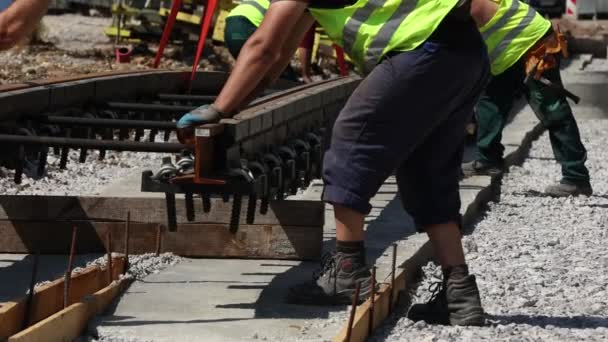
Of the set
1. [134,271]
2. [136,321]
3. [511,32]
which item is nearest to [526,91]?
[511,32]

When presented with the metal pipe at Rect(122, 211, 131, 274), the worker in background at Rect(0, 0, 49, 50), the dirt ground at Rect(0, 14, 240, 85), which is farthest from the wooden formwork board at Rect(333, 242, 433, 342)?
the dirt ground at Rect(0, 14, 240, 85)

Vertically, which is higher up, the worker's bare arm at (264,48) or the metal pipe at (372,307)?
the worker's bare arm at (264,48)

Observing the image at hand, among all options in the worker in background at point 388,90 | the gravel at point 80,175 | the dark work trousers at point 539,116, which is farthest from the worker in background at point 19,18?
the dark work trousers at point 539,116

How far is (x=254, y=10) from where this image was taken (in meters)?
8.95

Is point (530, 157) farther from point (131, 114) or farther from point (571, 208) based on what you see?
point (131, 114)

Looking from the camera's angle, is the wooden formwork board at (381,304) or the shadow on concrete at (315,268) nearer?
the wooden formwork board at (381,304)

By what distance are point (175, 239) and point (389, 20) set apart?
185 cm

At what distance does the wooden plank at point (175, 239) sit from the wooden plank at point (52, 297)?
0.59m

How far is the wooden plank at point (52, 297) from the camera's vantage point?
4953mm

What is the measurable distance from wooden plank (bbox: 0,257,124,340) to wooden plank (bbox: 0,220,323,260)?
585 millimetres

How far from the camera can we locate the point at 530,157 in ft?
41.7

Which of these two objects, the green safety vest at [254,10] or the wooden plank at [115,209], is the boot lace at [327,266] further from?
the green safety vest at [254,10]

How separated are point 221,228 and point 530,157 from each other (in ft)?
21.0

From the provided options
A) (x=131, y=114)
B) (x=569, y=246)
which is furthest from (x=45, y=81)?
(x=569, y=246)
